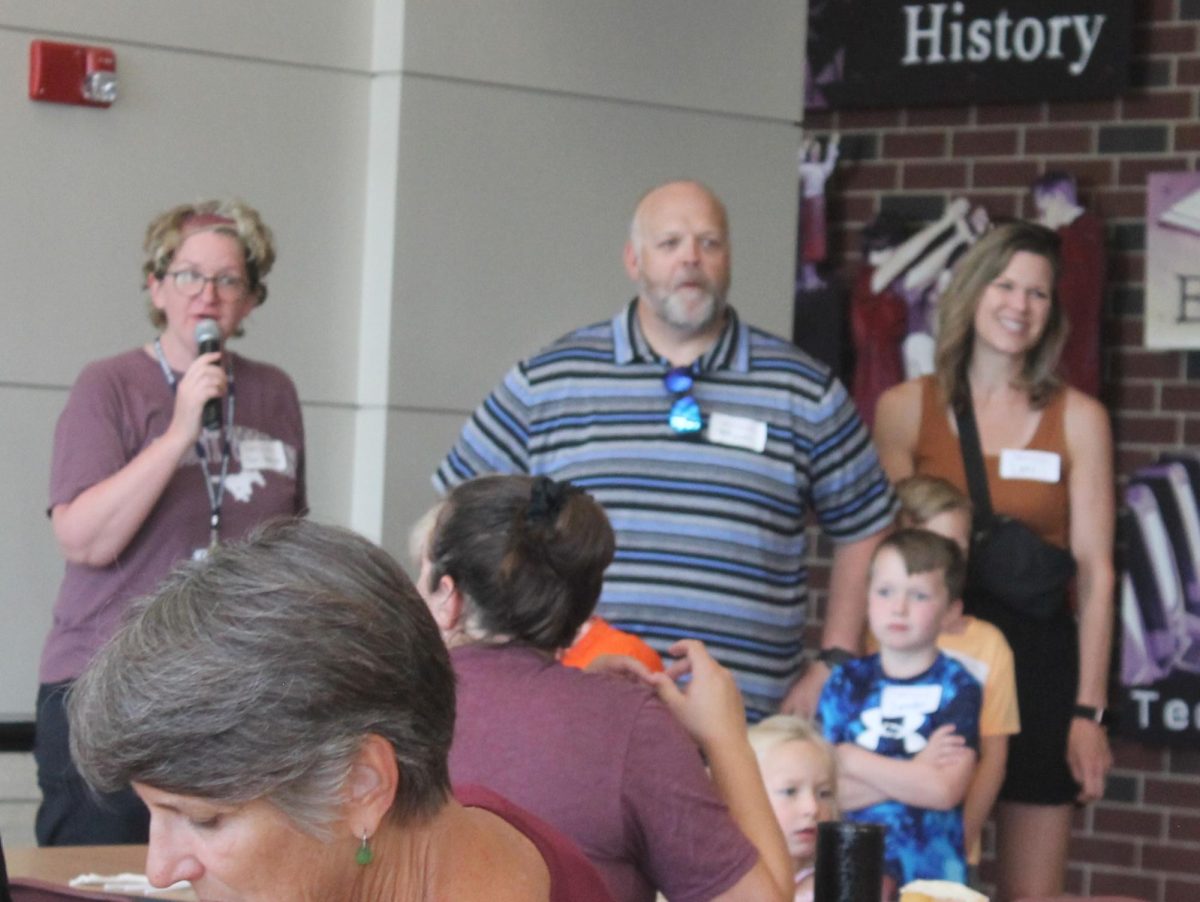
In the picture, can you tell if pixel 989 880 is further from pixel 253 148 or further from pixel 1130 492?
pixel 253 148

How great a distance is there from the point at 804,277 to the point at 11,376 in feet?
9.36

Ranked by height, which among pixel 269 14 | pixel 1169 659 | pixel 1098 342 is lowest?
pixel 1169 659

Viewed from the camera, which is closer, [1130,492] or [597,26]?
[597,26]

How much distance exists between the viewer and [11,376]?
444 centimetres

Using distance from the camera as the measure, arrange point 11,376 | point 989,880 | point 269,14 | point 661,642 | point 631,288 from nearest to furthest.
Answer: point 661,642, point 11,376, point 269,14, point 631,288, point 989,880

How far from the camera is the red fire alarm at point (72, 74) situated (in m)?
4.42

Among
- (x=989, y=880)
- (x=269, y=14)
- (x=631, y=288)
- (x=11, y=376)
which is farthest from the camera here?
(x=989, y=880)

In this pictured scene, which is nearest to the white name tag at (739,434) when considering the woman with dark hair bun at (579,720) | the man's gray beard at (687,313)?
the man's gray beard at (687,313)

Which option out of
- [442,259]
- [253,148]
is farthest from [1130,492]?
[253,148]

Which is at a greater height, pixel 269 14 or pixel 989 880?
pixel 269 14

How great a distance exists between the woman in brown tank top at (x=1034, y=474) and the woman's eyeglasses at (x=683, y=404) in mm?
699

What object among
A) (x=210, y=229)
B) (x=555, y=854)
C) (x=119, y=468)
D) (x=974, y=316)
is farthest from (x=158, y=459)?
(x=555, y=854)

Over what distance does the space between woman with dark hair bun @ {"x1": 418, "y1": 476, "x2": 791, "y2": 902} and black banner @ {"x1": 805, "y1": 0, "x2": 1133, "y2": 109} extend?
12.9ft

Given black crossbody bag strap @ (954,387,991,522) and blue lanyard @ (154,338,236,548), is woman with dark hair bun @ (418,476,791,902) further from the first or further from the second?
black crossbody bag strap @ (954,387,991,522)
